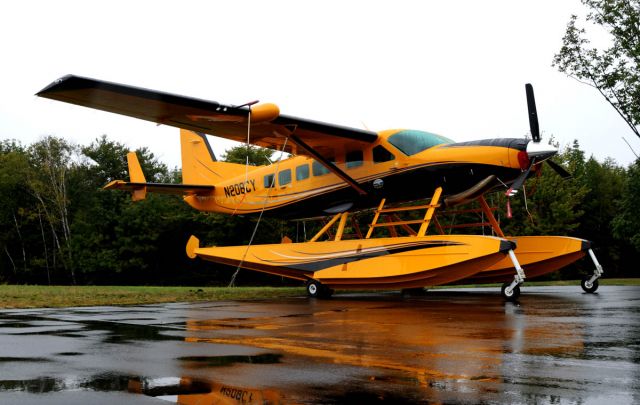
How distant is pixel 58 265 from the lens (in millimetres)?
54344

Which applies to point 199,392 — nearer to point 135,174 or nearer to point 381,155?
point 381,155

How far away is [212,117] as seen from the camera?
631 inches

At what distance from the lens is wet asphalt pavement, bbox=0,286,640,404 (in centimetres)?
436

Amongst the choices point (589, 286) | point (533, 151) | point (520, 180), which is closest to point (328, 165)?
point (520, 180)

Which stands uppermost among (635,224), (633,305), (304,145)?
(304,145)

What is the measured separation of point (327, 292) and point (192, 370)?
12119mm

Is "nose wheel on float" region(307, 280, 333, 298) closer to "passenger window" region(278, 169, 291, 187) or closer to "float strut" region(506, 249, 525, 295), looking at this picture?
"passenger window" region(278, 169, 291, 187)

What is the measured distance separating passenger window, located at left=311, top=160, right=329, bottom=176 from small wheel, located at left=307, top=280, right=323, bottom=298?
3.61 m

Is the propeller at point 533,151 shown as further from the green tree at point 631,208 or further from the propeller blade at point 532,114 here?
the green tree at point 631,208

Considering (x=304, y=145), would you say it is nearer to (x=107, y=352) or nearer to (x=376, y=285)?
(x=376, y=285)

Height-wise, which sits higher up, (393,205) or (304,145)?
(304,145)

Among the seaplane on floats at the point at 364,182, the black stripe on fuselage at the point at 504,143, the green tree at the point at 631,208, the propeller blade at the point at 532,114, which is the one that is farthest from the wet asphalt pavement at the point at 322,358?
the green tree at the point at 631,208

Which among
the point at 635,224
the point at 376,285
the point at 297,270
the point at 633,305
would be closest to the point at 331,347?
the point at 633,305

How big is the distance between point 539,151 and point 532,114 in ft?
3.55
